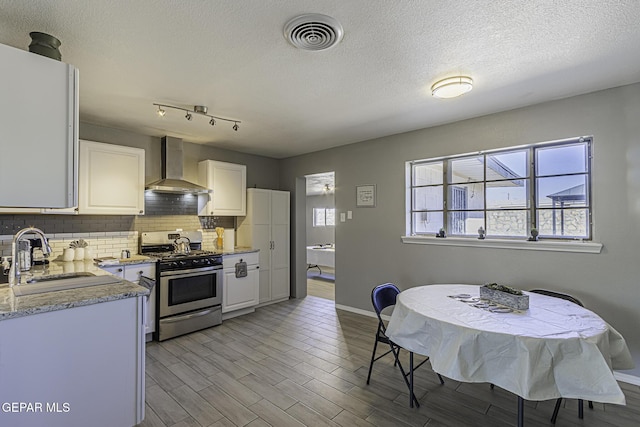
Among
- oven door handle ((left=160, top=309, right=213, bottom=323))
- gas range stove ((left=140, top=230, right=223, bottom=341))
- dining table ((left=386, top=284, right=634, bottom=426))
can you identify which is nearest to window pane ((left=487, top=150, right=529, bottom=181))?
dining table ((left=386, top=284, right=634, bottom=426))

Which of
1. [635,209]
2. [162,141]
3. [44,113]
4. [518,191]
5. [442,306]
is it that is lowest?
[442,306]

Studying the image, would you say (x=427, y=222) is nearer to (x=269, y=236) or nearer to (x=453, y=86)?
(x=453, y=86)

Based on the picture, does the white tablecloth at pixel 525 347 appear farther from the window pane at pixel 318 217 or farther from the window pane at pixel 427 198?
the window pane at pixel 318 217

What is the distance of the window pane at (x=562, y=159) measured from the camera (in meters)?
2.90

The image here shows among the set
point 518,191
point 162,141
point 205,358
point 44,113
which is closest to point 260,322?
point 205,358

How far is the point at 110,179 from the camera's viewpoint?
137 inches

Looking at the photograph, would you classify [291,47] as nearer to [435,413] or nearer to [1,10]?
[1,10]

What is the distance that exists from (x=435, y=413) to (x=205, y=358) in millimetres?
2127

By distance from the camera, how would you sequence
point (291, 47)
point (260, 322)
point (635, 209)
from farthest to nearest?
point (260, 322) < point (635, 209) < point (291, 47)

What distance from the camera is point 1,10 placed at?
1.64m

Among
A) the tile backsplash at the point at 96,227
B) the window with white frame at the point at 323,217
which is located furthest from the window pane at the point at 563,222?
the window with white frame at the point at 323,217

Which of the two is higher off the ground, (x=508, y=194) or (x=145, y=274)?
(x=508, y=194)

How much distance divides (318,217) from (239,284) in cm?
591

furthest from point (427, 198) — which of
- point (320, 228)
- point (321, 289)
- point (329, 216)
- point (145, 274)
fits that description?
point (320, 228)
